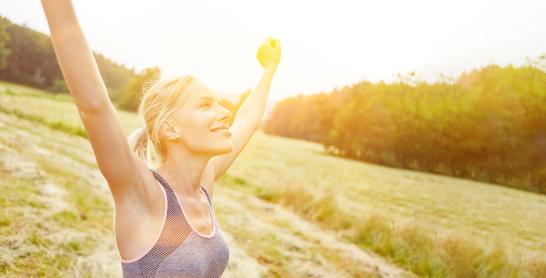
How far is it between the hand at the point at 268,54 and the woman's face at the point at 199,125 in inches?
29.1

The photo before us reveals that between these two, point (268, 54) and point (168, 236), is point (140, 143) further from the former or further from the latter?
point (268, 54)

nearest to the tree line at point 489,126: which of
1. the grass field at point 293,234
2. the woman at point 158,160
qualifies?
the grass field at point 293,234

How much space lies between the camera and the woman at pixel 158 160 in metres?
1.09

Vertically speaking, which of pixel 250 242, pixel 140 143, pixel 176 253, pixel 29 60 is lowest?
pixel 250 242

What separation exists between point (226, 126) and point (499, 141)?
4120 millimetres

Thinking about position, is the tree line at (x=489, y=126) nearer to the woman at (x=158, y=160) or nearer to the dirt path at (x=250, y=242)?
the dirt path at (x=250, y=242)

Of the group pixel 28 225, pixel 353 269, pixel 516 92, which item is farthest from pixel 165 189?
pixel 516 92

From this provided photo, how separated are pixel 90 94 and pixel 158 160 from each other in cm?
58

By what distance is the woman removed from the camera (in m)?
1.09

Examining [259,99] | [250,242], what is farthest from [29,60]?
[259,99]

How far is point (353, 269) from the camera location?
4516 mm

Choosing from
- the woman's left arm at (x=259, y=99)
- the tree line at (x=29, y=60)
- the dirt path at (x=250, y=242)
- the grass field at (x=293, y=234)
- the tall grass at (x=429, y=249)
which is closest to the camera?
the woman's left arm at (x=259, y=99)

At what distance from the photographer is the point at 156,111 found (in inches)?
61.6

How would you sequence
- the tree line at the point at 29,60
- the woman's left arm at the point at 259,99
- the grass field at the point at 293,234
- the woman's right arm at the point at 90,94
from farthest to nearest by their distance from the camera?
the tree line at the point at 29,60 → the grass field at the point at 293,234 → the woman's left arm at the point at 259,99 → the woman's right arm at the point at 90,94
